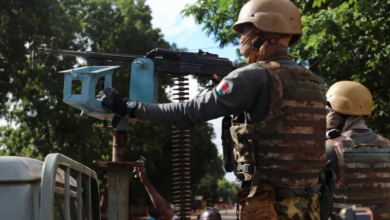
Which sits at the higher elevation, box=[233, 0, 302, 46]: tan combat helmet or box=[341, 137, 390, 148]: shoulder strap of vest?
box=[233, 0, 302, 46]: tan combat helmet

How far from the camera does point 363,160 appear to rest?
5363 mm

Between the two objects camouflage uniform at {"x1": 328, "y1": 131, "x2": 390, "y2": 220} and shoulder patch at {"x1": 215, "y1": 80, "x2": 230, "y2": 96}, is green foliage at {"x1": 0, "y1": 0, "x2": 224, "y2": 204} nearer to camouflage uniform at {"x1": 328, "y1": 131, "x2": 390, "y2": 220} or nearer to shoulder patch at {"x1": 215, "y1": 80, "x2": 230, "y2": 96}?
camouflage uniform at {"x1": 328, "y1": 131, "x2": 390, "y2": 220}

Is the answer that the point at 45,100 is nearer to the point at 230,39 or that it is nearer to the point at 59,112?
the point at 59,112

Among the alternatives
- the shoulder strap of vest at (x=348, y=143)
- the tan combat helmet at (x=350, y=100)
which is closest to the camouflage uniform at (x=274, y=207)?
the shoulder strap of vest at (x=348, y=143)

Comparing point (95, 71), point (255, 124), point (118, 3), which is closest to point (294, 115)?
point (255, 124)

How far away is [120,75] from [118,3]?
7.27 m

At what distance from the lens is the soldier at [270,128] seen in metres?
3.59

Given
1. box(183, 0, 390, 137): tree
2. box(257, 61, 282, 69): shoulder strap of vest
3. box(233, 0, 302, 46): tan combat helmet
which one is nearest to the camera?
box(257, 61, 282, 69): shoulder strap of vest

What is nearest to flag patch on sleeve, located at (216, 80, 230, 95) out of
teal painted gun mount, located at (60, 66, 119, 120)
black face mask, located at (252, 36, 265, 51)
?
black face mask, located at (252, 36, 265, 51)

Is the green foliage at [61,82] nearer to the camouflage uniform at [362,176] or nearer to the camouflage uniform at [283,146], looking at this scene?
the camouflage uniform at [362,176]

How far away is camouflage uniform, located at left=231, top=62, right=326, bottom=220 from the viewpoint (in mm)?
3586

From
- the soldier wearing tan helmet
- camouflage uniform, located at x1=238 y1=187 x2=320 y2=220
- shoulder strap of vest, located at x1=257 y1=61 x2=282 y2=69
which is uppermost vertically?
shoulder strap of vest, located at x1=257 y1=61 x2=282 y2=69

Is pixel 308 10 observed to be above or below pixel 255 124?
above

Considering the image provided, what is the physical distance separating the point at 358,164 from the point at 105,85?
7.66ft
